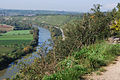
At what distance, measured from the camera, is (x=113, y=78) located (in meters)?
4.97

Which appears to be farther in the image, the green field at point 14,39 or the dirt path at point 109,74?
the green field at point 14,39

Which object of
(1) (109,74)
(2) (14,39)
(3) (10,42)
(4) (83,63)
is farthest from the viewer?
(2) (14,39)

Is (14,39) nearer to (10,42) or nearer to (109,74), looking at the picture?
(10,42)

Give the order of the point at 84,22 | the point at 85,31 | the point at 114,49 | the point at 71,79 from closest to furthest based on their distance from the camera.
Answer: the point at 71,79 < the point at 114,49 < the point at 85,31 < the point at 84,22

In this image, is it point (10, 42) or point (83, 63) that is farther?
point (10, 42)

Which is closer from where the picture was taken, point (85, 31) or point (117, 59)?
point (117, 59)

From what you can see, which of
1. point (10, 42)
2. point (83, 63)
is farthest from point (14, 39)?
point (83, 63)

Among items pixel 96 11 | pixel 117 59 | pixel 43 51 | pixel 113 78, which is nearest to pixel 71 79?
pixel 113 78

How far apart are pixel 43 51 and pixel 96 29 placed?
5.06 meters

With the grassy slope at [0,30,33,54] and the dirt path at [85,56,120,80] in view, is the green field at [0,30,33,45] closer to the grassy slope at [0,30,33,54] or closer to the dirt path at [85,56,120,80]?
the grassy slope at [0,30,33,54]

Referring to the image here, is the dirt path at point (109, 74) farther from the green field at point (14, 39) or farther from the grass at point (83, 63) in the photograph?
the green field at point (14, 39)

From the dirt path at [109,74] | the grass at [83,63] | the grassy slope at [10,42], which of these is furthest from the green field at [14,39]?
the dirt path at [109,74]

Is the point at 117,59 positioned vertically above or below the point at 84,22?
below

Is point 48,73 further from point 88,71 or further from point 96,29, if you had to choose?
point 96,29
